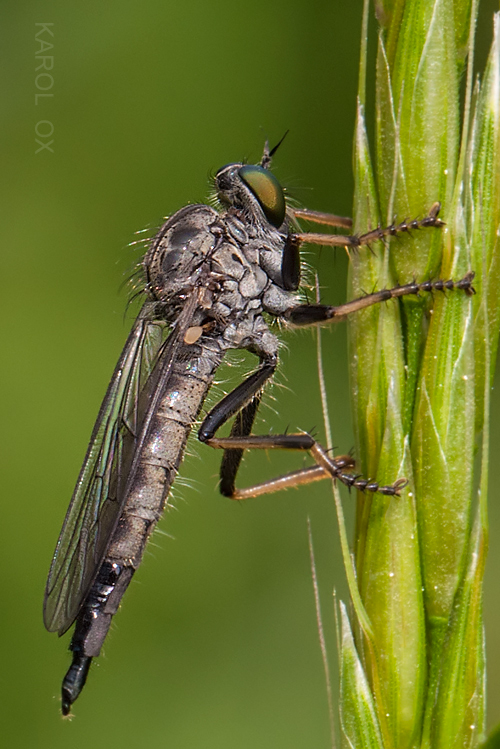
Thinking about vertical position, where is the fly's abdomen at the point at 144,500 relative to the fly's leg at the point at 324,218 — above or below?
below

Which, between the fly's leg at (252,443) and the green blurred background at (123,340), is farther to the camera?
the green blurred background at (123,340)

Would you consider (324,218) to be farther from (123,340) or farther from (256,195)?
(123,340)

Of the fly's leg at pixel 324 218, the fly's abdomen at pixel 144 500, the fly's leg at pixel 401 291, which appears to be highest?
the fly's leg at pixel 324 218

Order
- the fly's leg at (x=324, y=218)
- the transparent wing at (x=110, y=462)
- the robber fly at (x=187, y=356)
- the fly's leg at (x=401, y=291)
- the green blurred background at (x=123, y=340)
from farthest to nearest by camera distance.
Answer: the green blurred background at (x=123, y=340), the fly's leg at (x=324, y=218), the robber fly at (x=187, y=356), the transparent wing at (x=110, y=462), the fly's leg at (x=401, y=291)

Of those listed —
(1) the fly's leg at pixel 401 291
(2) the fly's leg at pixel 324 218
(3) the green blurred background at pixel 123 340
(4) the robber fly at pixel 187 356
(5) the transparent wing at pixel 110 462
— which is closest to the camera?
(1) the fly's leg at pixel 401 291

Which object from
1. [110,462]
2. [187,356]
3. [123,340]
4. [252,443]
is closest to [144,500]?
[110,462]

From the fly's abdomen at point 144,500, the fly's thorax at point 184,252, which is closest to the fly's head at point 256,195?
the fly's thorax at point 184,252

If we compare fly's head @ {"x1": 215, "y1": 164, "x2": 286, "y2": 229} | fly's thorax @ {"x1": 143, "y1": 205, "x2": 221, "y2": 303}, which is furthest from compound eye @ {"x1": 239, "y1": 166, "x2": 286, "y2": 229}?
fly's thorax @ {"x1": 143, "y1": 205, "x2": 221, "y2": 303}

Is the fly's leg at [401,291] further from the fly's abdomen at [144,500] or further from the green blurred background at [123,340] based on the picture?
the green blurred background at [123,340]
